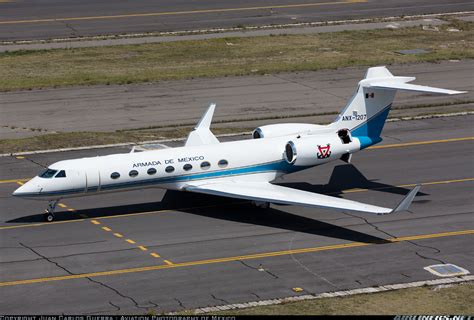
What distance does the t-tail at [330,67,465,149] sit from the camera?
148 ft

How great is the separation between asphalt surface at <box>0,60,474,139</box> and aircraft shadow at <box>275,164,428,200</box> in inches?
362

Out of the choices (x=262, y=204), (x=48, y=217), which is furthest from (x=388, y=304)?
(x=48, y=217)

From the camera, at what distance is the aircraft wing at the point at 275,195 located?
39281mm

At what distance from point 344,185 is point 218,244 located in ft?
29.5

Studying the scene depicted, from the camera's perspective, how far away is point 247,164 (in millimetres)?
42781

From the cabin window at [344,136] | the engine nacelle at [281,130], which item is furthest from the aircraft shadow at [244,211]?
the cabin window at [344,136]

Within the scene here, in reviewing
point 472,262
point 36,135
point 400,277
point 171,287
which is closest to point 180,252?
point 171,287

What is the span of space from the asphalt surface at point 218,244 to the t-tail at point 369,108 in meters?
2.36

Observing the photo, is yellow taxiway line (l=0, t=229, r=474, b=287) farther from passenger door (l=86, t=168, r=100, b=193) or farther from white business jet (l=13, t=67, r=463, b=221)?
passenger door (l=86, t=168, r=100, b=193)

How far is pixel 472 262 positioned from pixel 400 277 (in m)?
3.14

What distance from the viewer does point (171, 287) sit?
115 feet

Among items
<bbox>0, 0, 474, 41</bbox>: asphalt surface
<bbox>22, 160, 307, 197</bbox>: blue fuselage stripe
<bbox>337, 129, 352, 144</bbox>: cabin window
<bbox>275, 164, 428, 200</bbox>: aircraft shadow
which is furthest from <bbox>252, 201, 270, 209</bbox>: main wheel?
<bbox>0, 0, 474, 41</bbox>: asphalt surface

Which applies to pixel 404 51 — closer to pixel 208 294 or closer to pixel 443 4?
pixel 443 4

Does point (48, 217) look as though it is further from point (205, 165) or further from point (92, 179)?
point (205, 165)
